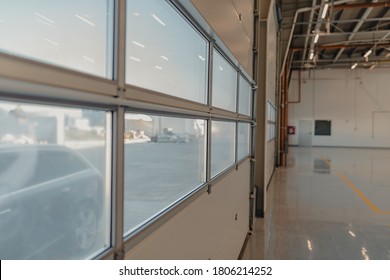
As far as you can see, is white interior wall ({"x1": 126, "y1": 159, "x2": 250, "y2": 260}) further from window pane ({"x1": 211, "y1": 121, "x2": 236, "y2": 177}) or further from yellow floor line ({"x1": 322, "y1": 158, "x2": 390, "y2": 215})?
yellow floor line ({"x1": 322, "y1": 158, "x2": 390, "y2": 215})

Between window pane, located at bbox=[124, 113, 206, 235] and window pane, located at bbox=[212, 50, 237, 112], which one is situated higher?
window pane, located at bbox=[212, 50, 237, 112]

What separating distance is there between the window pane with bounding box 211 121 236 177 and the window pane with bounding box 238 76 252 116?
0.56 m

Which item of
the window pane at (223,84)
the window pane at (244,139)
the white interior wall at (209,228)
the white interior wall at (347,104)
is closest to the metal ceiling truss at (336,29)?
the white interior wall at (347,104)

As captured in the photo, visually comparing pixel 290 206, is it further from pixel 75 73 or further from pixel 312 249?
pixel 75 73

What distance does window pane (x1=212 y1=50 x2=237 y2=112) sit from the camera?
2740 mm

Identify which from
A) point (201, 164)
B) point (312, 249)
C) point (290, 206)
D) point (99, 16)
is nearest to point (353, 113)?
point (290, 206)

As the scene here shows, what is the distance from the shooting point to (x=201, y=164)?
2.37 m

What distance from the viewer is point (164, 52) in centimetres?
176

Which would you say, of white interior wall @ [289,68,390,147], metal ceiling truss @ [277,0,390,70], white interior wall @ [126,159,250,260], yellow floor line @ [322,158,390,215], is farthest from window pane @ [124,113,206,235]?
white interior wall @ [289,68,390,147]

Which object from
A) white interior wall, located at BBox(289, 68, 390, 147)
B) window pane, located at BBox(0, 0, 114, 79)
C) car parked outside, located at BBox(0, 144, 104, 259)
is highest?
white interior wall, located at BBox(289, 68, 390, 147)

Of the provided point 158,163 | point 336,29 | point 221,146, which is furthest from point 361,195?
point 336,29

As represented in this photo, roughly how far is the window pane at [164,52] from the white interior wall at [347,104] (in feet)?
62.8
